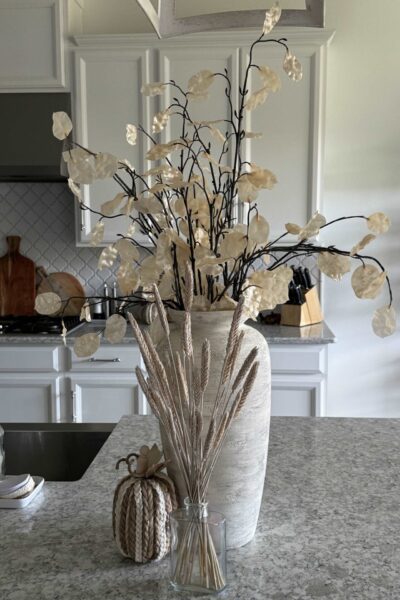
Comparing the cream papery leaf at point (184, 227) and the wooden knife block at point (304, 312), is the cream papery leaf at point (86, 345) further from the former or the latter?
the wooden knife block at point (304, 312)

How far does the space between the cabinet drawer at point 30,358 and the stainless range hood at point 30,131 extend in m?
0.92

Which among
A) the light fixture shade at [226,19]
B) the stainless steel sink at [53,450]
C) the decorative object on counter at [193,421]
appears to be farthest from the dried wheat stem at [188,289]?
the stainless steel sink at [53,450]

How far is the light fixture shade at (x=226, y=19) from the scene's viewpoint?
88 centimetres

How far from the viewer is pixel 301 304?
2.89 meters

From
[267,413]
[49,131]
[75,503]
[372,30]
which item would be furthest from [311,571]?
[372,30]

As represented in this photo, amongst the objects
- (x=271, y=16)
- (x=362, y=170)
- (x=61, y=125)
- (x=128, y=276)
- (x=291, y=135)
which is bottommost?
(x=128, y=276)

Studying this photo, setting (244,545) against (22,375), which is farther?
(22,375)

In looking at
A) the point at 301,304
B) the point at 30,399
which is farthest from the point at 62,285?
the point at 301,304

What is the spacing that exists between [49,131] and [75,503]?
2.31m

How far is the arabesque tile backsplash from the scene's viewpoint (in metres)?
3.27

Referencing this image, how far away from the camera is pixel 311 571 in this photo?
76 centimetres

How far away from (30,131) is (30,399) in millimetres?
1363

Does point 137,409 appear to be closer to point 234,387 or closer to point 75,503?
point 75,503

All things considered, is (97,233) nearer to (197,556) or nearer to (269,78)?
(269,78)
